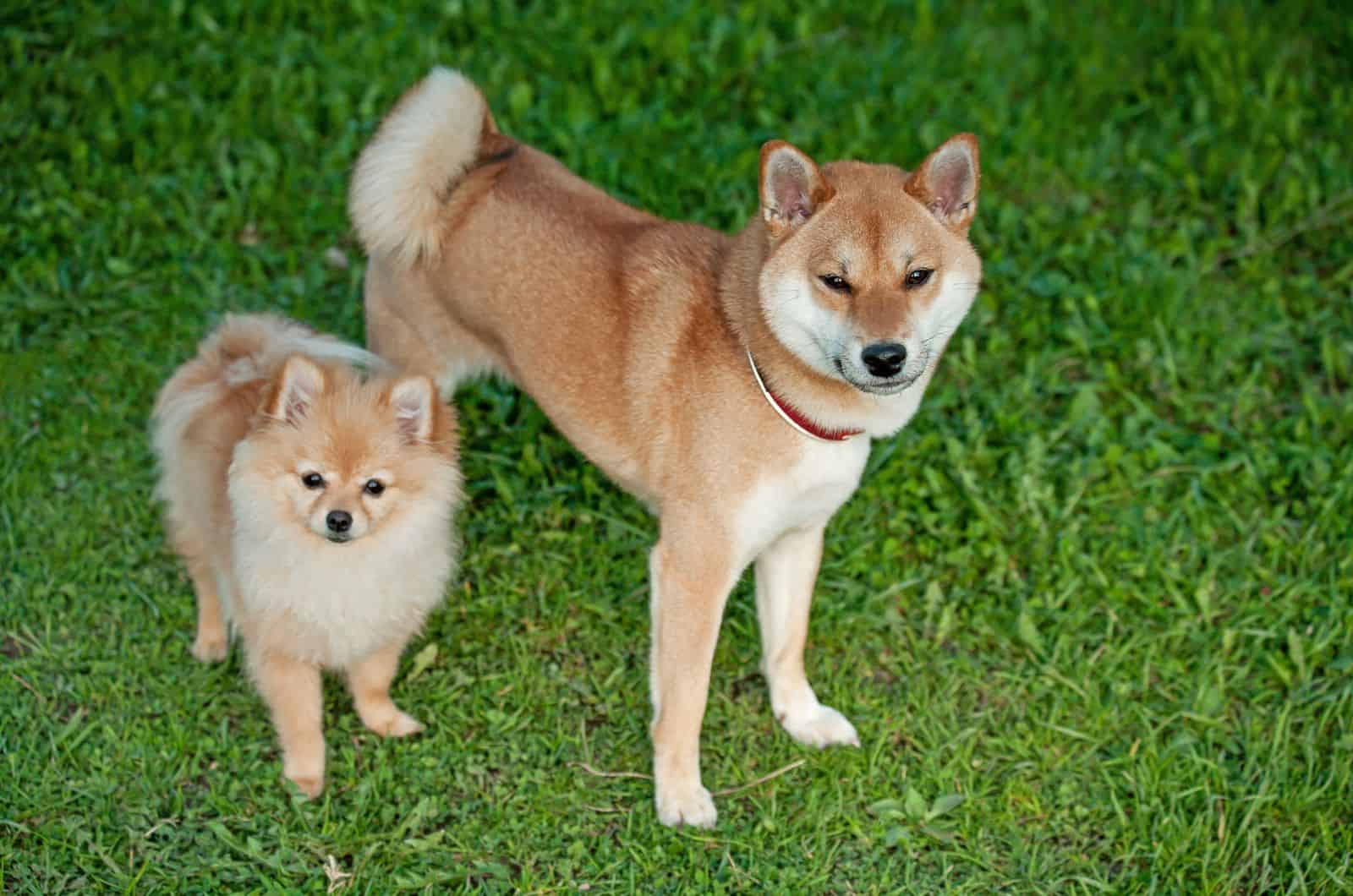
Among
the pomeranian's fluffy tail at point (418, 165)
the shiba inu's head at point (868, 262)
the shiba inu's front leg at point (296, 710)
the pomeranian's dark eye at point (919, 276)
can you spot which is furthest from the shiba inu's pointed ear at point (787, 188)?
the shiba inu's front leg at point (296, 710)

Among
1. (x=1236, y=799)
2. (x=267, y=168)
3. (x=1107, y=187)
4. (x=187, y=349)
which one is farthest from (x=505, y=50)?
(x=1236, y=799)

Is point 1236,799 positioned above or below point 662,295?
below

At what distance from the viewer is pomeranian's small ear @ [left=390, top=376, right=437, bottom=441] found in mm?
4062

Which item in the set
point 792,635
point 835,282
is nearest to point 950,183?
point 835,282

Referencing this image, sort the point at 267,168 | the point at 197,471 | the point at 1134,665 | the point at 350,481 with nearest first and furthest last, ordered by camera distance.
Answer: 1. the point at 350,481
2. the point at 197,471
3. the point at 1134,665
4. the point at 267,168

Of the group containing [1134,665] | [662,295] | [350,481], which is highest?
[662,295]

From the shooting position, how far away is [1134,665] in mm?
4734

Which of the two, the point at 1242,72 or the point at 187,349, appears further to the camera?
the point at 1242,72

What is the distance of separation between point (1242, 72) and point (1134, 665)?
3.46 m

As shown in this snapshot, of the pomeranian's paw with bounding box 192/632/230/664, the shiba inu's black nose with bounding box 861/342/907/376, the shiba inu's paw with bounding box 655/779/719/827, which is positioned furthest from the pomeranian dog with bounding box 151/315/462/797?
the shiba inu's black nose with bounding box 861/342/907/376

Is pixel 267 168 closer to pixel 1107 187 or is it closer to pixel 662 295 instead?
pixel 662 295

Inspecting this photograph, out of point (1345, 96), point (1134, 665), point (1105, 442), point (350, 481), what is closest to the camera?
point (350, 481)

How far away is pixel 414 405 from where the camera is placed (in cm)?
411

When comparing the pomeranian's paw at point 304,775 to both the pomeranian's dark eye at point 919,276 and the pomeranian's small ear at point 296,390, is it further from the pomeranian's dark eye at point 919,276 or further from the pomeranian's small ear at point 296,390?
the pomeranian's dark eye at point 919,276
